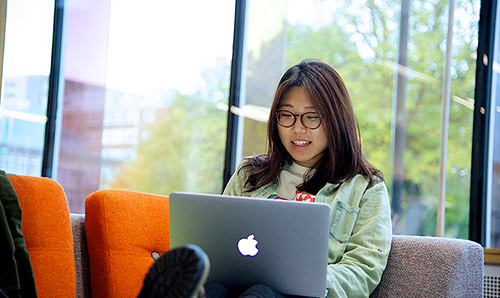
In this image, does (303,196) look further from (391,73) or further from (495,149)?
(391,73)

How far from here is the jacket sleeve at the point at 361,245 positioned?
5.24ft

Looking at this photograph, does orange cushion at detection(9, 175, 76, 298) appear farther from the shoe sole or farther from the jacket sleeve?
the jacket sleeve

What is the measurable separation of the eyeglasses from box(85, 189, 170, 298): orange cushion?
1.88 feet

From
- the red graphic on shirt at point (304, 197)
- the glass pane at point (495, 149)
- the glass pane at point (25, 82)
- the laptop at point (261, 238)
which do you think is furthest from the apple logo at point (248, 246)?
the glass pane at point (25, 82)

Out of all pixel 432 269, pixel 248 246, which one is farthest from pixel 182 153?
pixel 248 246

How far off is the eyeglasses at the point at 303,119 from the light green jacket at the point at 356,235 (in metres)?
0.22

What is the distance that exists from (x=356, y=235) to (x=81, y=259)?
912 mm

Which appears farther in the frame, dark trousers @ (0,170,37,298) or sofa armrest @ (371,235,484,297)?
sofa armrest @ (371,235,484,297)

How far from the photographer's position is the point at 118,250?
1.90 metres

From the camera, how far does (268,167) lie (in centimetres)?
207

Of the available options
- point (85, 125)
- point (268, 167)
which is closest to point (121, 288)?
point (268, 167)

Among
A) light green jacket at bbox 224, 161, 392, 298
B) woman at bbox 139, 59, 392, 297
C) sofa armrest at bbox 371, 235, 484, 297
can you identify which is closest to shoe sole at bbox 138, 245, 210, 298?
light green jacket at bbox 224, 161, 392, 298

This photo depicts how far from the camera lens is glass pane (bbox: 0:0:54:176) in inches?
166

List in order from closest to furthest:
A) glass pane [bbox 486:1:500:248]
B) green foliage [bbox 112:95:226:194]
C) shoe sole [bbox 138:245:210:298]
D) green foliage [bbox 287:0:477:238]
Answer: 1. shoe sole [bbox 138:245:210:298]
2. glass pane [bbox 486:1:500:248]
3. green foliage [bbox 287:0:477:238]
4. green foliage [bbox 112:95:226:194]
